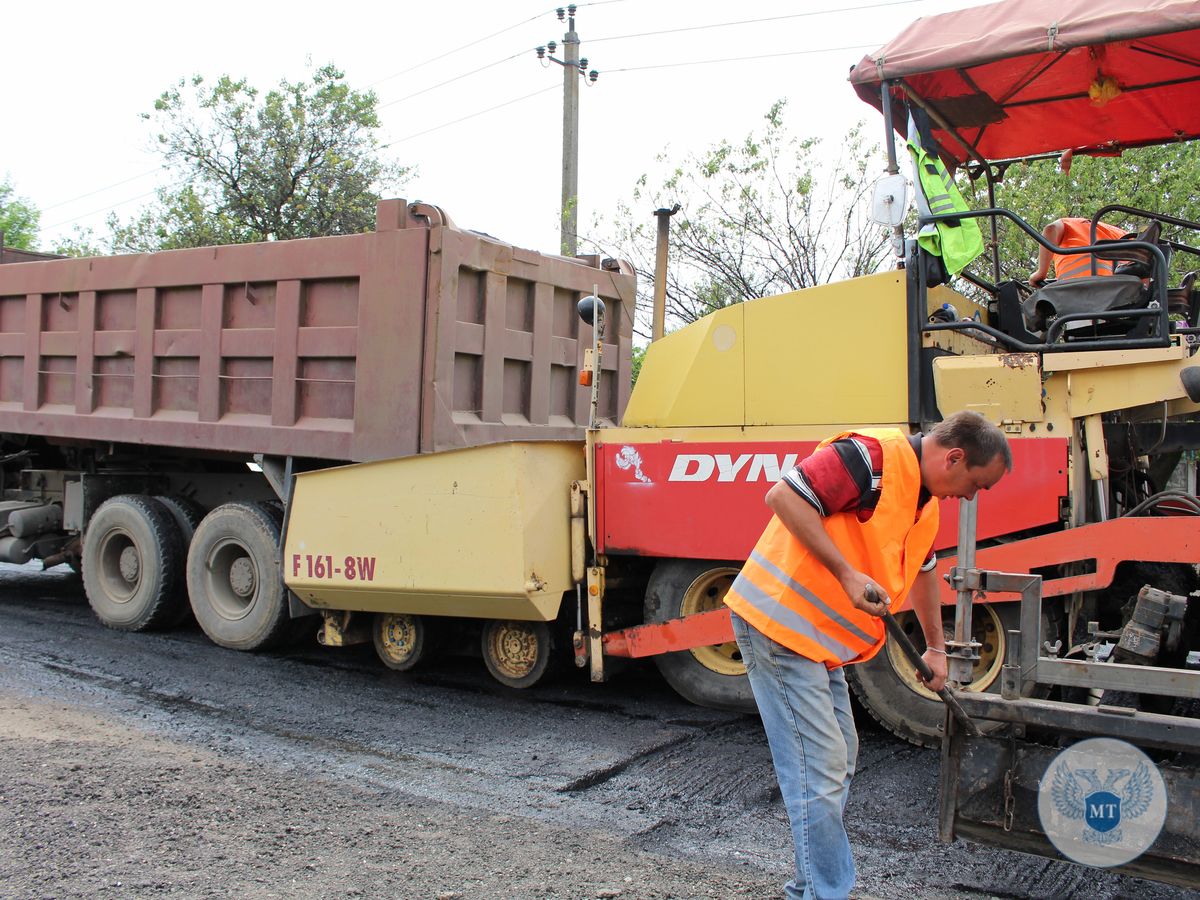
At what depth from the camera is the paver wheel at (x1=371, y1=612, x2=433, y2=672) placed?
18.7ft

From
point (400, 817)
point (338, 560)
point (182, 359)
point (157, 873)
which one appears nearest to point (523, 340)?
point (338, 560)

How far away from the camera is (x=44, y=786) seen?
3.99 m

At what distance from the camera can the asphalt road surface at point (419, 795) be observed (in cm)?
324

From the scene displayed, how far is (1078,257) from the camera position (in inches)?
164

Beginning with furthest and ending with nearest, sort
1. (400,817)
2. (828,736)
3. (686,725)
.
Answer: (686,725), (400,817), (828,736)

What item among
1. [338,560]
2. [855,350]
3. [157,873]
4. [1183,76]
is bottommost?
[157,873]

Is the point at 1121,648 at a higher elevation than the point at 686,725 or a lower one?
higher

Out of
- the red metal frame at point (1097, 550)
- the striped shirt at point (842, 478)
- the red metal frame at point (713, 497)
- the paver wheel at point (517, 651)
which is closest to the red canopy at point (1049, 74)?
the red metal frame at point (713, 497)

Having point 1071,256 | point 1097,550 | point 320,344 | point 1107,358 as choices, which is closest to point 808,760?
point 1097,550

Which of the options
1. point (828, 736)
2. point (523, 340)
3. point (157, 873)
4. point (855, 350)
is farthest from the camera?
point (523, 340)

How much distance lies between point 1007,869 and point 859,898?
54 cm

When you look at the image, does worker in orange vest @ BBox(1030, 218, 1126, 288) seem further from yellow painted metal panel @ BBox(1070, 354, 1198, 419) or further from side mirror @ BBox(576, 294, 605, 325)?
side mirror @ BBox(576, 294, 605, 325)

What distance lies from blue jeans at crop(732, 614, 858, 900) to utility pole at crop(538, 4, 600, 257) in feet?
39.6

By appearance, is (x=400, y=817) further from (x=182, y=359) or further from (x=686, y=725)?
(x=182, y=359)
